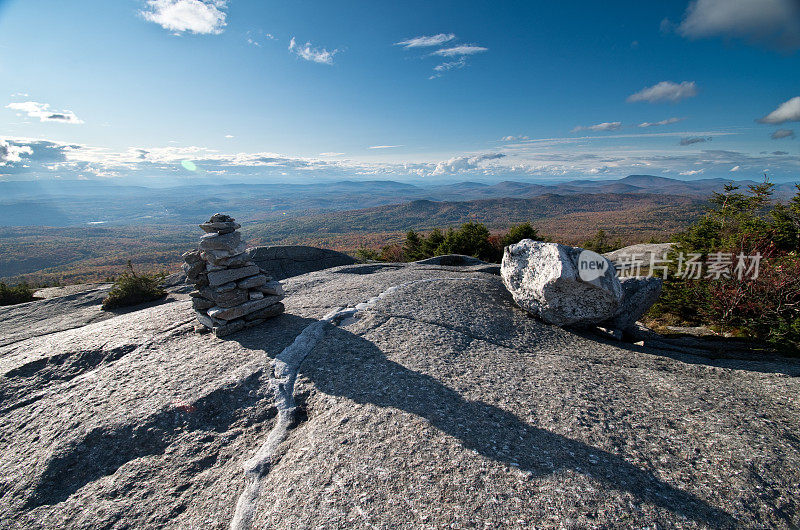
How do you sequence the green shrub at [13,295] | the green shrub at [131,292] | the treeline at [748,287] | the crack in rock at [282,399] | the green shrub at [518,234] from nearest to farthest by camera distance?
1. the crack in rock at [282,399]
2. the treeline at [748,287]
3. the green shrub at [131,292]
4. the green shrub at [13,295]
5. the green shrub at [518,234]

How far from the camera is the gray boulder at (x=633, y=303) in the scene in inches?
472

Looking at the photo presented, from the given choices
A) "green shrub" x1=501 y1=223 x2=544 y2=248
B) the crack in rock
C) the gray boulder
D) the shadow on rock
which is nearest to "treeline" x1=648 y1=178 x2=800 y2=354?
the gray boulder

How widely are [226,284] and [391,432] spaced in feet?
25.9

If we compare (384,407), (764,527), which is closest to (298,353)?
(384,407)

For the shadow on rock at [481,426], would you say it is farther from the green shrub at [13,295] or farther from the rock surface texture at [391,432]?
the green shrub at [13,295]

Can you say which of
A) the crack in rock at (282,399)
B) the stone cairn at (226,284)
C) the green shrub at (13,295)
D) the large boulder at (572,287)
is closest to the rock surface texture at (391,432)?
the crack in rock at (282,399)

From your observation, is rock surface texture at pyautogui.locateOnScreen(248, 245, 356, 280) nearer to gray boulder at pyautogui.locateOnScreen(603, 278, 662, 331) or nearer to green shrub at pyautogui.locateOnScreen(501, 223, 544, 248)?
green shrub at pyautogui.locateOnScreen(501, 223, 544, 248)

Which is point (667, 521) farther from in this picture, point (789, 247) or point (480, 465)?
point (789, 247)

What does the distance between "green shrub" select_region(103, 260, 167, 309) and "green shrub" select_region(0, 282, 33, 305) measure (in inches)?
368

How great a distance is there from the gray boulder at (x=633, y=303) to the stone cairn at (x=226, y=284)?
12879 millimetres

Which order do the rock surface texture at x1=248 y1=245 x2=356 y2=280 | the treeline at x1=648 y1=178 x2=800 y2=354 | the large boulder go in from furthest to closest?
the rock surface texture at x1=248 y1=245 x2=356 y2=280
the treeline at x1=648 y1=178 x2=800 y2=354
the large boulder

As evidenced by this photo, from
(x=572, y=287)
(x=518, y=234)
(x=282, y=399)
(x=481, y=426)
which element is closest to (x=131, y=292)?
(x=282, y=399)

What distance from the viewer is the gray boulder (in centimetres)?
1198

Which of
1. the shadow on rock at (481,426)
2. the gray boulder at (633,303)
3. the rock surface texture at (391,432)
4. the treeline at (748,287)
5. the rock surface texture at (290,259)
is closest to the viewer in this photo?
the rock surface texture at (391,432)
